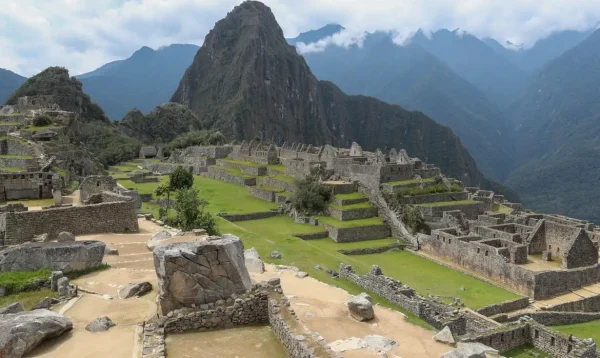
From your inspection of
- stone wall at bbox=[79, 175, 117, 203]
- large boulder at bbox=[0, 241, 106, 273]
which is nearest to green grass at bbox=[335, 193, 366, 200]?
stone wall at bbox=[79, 175, 117, 203]

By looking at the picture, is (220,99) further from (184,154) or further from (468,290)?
(468,290)

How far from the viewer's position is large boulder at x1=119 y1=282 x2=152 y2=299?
10908mm

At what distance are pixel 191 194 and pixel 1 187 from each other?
7592 mm

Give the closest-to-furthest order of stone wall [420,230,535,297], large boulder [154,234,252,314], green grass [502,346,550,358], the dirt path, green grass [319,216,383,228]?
1. large boulder [154,234,252,314]
2. the dirt path
3. green grass [502,346,550,358]
4. stone wall [420,230,535,297]
5. green grass [319,216,383,228]

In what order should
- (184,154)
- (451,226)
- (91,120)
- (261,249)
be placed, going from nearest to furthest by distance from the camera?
(261,249), (451,226), (184,154), (91,120)

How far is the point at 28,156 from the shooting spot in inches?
1065

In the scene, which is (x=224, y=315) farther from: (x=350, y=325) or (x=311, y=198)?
(x=311, y=198)

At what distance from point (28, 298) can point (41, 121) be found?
31599mm

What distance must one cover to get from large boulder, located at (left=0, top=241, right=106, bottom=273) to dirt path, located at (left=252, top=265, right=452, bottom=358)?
5.21 meters

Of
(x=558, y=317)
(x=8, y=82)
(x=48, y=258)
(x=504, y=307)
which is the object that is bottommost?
(x=558, y=317)

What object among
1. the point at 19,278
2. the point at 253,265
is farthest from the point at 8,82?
the point at 253,265

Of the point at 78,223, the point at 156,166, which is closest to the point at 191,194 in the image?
the point at 78,223

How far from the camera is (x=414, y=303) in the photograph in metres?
16.5

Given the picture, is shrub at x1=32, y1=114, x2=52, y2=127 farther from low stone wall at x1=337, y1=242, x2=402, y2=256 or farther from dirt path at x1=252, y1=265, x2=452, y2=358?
dirt path at x1=252, y1=265, x2=452, y2=358
